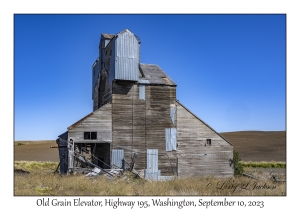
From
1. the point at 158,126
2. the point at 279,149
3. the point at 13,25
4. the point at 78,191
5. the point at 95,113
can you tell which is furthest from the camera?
the point at 279,149

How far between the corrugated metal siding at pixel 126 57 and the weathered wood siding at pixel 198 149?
181 inches

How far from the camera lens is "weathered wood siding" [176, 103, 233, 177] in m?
24.7

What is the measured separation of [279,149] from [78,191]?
6196 centimetres

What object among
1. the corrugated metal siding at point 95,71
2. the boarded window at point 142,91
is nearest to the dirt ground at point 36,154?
the corrugated metal siding at point 95,71

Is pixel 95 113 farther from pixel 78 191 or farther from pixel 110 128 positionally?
pixel 78 191

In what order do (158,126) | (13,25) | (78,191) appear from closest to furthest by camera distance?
(13,25) → (78,191) → (158,126)

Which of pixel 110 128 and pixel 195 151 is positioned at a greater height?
pixel 110 128

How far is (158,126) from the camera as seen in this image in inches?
955

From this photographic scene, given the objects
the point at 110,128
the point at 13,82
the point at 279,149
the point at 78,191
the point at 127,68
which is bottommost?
the point at 279,149

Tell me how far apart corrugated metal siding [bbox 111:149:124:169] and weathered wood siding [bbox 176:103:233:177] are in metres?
4.55

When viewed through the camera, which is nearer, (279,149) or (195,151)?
(195,151)

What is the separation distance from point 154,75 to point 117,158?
7.35 metres

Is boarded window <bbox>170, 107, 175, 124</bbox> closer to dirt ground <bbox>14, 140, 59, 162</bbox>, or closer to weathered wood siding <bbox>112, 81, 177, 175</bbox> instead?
weathered wood siding <bbox>112, 81, 177, 175</bbox>
